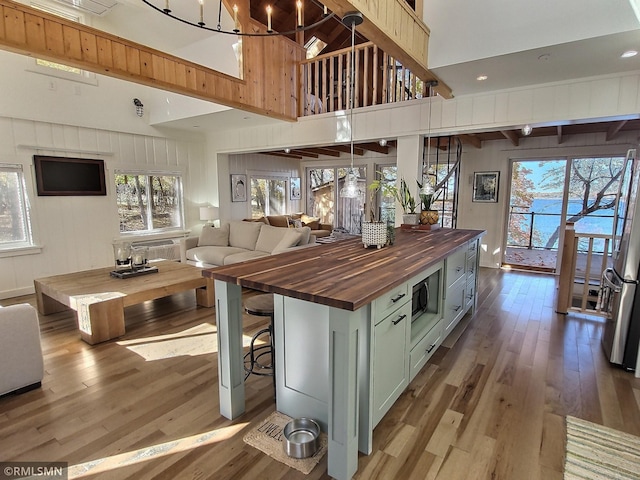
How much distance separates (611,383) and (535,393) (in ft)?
2.25

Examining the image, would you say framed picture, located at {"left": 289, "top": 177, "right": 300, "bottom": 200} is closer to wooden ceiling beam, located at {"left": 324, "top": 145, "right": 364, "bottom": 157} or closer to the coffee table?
wooden ceiling beam, located at {"left": 324, "top": 145, "right": 364, "bottom": 157}

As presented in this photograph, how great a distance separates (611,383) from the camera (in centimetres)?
258

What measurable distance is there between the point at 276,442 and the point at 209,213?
5.45 metres

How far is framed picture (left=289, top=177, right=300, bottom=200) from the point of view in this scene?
9.60 m

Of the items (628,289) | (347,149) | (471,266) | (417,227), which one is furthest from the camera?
(347,149)

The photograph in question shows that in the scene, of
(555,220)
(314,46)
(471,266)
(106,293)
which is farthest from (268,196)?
(555,220)

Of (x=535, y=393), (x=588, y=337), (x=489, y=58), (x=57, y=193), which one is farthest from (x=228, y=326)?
(x=57, y=193)

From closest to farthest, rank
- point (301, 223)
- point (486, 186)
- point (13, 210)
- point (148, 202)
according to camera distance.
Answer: point (13, 210) < point (148, 202) < point (486, 186) < point (301, 223)

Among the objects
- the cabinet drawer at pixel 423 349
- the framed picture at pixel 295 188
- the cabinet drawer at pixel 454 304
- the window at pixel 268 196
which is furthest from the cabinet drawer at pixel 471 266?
the framed picture at pixel 295 188

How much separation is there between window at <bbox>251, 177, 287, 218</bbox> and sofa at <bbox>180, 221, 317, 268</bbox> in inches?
98.0

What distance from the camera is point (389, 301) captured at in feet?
6.13

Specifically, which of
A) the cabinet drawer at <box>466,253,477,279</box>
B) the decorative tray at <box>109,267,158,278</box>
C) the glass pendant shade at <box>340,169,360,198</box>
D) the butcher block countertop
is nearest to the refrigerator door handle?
the cabinet drawer at <box>466,253,477,279</box>

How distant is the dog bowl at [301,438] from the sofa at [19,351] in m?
1.96

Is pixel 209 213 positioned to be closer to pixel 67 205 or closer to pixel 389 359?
pixel 67 205
